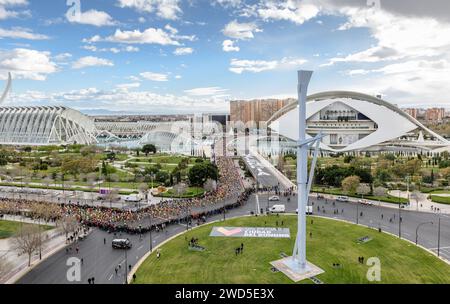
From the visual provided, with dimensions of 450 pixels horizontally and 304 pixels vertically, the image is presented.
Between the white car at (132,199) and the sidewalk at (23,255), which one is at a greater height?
the white car at (132,199)

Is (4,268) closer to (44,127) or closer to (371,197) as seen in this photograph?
(371,197)

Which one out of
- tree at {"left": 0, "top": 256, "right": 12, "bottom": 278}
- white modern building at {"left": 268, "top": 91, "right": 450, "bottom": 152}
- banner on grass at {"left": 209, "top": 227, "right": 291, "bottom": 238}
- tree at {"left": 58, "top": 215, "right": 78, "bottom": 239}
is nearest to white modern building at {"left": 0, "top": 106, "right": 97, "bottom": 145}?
white modern building at {"left": 268, "top": 91, "right": 450, "bottom": 152}

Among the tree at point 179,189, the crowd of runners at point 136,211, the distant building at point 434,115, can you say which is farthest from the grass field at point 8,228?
the distant building at point 434,115

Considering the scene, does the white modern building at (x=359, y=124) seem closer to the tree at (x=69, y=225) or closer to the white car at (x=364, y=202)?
the white car at (x=364, y=202)

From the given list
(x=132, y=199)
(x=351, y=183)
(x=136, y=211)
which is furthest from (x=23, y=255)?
(x=351, y=183)

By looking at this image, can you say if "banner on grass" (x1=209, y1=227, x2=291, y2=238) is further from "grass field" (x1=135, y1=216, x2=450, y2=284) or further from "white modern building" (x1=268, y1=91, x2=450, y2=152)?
"white modern building" (x1=268, y1=91, x2=450, y2=152)

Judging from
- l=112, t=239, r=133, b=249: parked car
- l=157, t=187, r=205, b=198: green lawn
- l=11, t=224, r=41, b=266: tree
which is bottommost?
l=112, t=239, r=133, b=249: parked car

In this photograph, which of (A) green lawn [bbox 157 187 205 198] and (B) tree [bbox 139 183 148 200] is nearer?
(B) tree [bbox 139 183 148 200]
